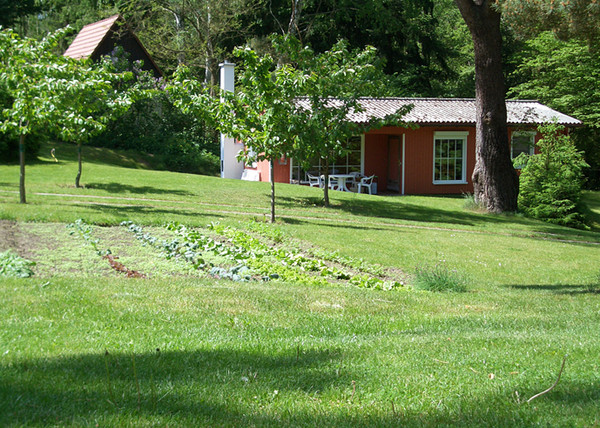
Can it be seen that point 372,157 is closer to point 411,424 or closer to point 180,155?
point 180,155

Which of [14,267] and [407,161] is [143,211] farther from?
[407,161]

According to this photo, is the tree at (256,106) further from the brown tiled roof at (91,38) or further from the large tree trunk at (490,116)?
→ the brown tiled roof at (91,38)

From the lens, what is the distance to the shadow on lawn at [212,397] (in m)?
3.62

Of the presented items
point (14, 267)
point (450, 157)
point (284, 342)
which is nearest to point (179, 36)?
point (450, 157)

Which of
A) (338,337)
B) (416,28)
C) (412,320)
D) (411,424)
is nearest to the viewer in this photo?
(411,424)

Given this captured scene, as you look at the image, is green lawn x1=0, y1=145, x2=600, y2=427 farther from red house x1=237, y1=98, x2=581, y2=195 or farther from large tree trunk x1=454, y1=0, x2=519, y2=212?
red house x1=237, y1=98, x2=581, y2=195

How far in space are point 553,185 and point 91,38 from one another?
91.0 ft

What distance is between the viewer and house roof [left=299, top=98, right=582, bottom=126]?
28484 millimetres

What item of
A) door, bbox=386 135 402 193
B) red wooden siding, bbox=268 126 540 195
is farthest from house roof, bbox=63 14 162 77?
door, bbox=386 135 402 193

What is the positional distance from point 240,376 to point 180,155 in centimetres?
2835

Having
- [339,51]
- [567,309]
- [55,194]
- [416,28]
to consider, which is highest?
[416,28]

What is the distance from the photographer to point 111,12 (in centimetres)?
4203

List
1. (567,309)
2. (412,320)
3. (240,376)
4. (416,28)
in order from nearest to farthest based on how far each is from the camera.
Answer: (240,376), (412,320), (567,309), (416,28)

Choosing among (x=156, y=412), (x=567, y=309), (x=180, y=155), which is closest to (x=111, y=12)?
(x=180, y=155)
